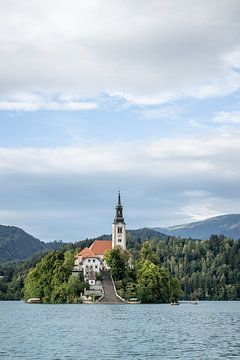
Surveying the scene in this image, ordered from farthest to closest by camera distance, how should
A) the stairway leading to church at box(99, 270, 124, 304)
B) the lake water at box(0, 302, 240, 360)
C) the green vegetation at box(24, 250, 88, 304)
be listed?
the stairway leading to church at box(99, 270, 124, 304) < the green vegetation at box(24, 250, 88, 304) < the lake water at box(0, 302, 240, 360)

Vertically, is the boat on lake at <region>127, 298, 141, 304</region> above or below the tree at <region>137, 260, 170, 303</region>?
below

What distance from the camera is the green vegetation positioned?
172 metres

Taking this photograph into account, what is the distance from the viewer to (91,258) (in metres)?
194

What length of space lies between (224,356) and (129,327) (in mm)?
32651

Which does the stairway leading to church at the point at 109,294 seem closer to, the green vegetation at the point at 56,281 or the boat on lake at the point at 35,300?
the green vegetation at the point at 56,281

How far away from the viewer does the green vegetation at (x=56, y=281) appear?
563ft

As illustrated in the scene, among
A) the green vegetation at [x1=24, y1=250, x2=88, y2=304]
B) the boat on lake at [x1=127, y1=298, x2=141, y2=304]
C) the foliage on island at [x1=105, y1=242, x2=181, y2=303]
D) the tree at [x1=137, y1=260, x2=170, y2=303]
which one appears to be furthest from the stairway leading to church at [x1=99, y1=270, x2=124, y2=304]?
the tree at [x1=137, y1=260, x2=170, y2=303]

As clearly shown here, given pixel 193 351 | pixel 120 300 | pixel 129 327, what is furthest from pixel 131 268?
pixel 193 351

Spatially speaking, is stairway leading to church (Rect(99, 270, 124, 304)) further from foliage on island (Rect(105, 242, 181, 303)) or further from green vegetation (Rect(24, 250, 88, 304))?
green vegetation (Rect(24, 250, 88, 304))

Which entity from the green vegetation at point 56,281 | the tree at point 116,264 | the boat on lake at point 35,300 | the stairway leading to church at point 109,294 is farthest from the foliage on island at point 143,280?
the boat on lake at point 35,300

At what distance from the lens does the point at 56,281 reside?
562 feet

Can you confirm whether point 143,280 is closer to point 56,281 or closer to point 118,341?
point 56,281

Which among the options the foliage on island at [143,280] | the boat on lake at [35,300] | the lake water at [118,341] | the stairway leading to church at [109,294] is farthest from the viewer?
the boat on lake at [35,300]

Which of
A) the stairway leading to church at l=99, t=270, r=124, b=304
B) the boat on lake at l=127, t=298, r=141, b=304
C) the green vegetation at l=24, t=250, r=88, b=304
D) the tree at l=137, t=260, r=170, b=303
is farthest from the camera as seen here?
the stairway leading to church at l=99, t=270, r=124, b=304
